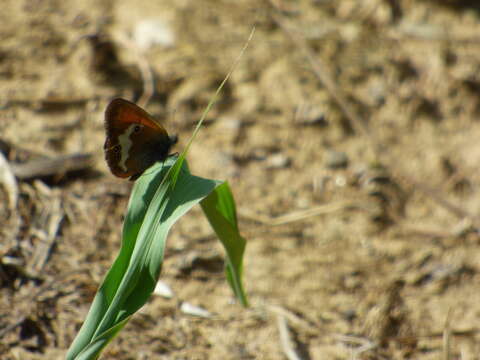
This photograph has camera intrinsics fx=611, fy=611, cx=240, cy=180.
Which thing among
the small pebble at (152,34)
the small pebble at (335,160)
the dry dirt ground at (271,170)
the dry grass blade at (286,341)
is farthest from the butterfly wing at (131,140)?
the small pebble at (152,34)

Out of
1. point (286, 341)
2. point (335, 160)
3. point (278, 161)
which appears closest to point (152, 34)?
point (278, 161)

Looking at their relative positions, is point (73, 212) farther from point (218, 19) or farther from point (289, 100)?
point (218, 19)

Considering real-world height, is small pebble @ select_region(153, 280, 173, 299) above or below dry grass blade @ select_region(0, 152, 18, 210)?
below

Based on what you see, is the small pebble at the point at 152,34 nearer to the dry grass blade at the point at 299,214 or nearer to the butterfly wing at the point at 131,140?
the dry grass blade at the point at 299,214

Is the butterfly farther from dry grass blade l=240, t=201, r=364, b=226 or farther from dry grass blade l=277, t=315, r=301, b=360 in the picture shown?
dry grass blade l=240, t=201, r=364, b=226

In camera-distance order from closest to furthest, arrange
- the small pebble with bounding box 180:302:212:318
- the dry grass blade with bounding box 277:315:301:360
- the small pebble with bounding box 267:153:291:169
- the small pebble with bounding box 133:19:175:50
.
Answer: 1. the dry grass blade with bounding box 277:315:301:360
2. the small pebble with bounding box 180:302:212:318
3. the small pebble with bounding box 267:153:291:169
4. the small pebble with bounding box 133:19:175:50

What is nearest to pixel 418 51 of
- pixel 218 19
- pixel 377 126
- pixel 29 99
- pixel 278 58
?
pixel 377 126

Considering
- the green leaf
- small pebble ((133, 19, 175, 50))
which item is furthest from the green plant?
small pebble ((133, 19, 175, 50))

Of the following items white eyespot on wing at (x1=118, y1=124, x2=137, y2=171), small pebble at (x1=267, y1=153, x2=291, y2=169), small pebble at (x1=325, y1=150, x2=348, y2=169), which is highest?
white eyespot on wing at (x1=118, y1=124, x2=137, y2=171)
